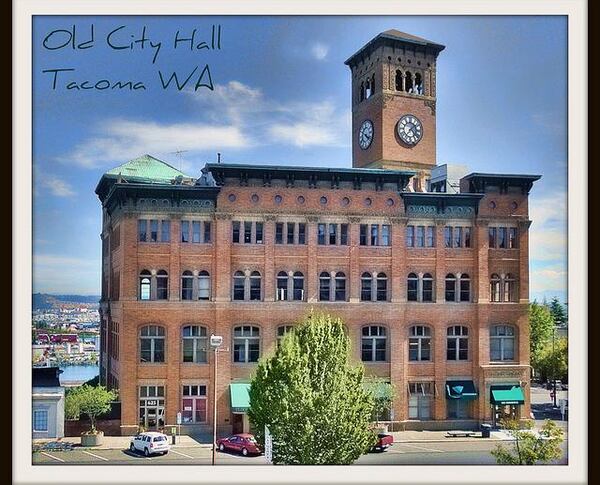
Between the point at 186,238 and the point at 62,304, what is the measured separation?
240 inches

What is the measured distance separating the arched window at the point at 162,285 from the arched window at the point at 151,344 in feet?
4.46

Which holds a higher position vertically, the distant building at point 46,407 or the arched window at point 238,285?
the arched window at point 238,285

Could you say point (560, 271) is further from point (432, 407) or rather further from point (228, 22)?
point (228, 22)

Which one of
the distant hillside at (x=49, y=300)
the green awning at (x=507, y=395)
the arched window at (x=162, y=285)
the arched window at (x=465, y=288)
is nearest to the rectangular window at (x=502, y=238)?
the arched window at (x=465, y=288)

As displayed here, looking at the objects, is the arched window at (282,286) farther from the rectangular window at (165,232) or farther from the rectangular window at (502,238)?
the rectangular window at (502,238)

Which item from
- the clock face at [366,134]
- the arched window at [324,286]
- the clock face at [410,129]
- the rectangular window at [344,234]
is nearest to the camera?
the arched window at [324,286]

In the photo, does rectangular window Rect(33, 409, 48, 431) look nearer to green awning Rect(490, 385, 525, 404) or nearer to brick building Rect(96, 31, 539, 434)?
brick building Rect(96, 31, 539, 434)

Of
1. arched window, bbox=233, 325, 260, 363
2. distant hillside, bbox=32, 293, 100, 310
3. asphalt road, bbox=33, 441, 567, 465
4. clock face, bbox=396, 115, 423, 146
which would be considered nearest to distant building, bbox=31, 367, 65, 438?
asphalt road, bbox=33, 441, 567, 465

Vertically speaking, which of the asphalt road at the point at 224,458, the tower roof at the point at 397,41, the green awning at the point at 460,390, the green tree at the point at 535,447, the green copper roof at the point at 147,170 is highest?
the tower roof at the point at 397,41

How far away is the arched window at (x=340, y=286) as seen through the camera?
37.7m

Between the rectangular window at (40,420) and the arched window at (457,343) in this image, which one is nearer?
the rectangular window at (40,420)

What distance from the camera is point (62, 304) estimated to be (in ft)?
112

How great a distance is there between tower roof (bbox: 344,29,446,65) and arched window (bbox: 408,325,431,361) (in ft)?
41.1
